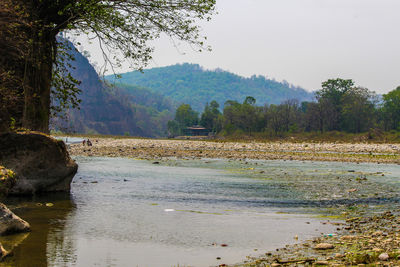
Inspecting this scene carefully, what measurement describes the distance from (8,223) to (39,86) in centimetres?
845

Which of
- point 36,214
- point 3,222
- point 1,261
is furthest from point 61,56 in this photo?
point 1,261

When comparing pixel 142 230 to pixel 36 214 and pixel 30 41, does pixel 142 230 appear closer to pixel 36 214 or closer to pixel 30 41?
pixel 36 214

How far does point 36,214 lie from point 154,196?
504cm

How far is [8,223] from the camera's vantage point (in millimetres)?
9211

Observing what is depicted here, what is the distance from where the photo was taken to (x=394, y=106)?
437 feet

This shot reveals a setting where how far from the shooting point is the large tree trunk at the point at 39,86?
16.1 m

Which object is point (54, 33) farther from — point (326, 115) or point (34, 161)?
point (326, 115)

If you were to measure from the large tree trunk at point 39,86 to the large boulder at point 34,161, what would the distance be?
167 cm

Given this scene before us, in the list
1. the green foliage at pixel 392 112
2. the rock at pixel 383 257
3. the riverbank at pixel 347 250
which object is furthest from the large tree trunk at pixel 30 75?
the green foliage at pixel 392 112

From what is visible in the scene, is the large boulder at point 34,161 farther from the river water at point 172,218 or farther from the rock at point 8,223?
the rock at point 8,223

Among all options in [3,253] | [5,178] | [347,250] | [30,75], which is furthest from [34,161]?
[347,250]

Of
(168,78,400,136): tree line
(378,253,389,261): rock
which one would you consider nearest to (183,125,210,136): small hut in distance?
(168,78,400,136): tree line

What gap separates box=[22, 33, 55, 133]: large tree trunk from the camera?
16.1 metres

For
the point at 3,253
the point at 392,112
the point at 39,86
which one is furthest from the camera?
the point at 392,112
